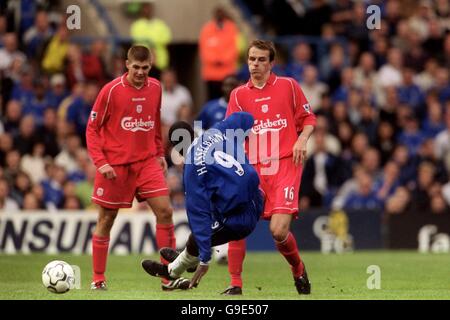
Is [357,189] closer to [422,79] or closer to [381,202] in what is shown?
[381,202]

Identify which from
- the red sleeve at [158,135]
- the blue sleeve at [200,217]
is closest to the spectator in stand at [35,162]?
the red sleeve at [158,135]

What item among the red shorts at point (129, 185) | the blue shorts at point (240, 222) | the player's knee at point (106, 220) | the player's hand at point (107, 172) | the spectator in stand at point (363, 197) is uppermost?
the player's hand at point (107, 172)

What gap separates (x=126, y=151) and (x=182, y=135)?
131 cm

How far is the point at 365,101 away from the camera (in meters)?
23.5

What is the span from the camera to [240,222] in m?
12.4

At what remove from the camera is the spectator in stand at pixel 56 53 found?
23.0 m

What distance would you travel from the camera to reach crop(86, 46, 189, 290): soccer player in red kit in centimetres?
1356

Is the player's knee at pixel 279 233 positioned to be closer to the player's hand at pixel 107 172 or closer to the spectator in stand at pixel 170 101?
the player's hand at pixel 107 172

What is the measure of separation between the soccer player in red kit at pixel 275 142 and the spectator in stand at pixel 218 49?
987 cm

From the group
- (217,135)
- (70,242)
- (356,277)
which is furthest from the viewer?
(70,242)

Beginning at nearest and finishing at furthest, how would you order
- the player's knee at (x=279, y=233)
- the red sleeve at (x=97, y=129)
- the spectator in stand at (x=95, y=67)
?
the player's knee at (x=279, y=233)
the red sleeve at (x=97, y=129)
the spectator in stand at (x=95, y=67)

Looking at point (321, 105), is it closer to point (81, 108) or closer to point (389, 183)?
point (389, 183)

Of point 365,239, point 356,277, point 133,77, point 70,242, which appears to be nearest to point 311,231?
point 365,239

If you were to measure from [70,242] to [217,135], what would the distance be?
8.90 metres
